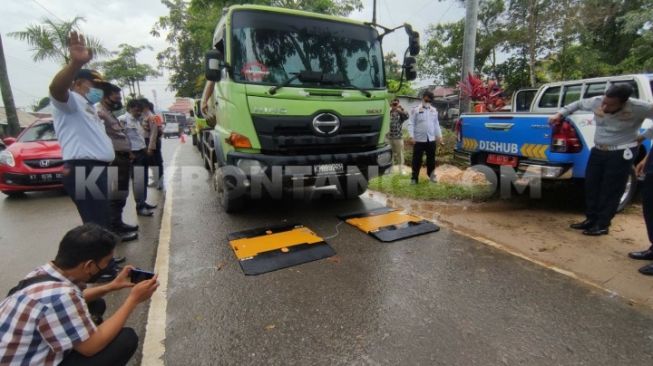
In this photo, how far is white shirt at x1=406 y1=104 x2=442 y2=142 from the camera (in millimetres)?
5980

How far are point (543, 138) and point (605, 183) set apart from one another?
2.61 feet

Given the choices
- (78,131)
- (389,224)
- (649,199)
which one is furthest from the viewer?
(389,224)

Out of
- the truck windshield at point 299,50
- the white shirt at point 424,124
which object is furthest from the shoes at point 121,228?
the white shirt at point 424,124

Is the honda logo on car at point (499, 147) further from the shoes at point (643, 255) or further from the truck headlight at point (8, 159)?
the truck headlight at point (8, 159)

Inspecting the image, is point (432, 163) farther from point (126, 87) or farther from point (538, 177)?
point (126, 87)

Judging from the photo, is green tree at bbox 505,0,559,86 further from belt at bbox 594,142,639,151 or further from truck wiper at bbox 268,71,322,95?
truck wiper at bbox 268,71,322,95

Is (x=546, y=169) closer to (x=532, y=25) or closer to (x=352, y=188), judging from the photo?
(x=352, y=188)

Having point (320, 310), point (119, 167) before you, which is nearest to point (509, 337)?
point (320, 310)

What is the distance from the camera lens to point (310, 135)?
3.98 metres

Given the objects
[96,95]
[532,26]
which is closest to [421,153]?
[96,95]

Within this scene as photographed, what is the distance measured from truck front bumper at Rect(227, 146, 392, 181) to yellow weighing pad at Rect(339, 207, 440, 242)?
24.0 inches

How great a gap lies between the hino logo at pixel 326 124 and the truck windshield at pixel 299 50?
462 mm

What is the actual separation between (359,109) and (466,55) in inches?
192

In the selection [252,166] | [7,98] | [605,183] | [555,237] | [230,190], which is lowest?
[555,237]
